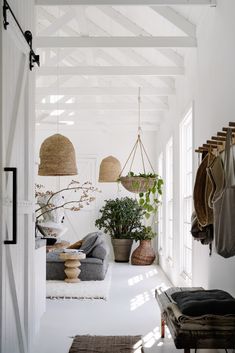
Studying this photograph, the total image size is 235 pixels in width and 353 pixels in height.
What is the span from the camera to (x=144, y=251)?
36.5 feet

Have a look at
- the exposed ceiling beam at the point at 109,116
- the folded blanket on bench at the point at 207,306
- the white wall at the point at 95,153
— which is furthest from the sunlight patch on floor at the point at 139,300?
the white wall at the point at 95,153

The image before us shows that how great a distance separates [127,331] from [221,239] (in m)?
2.31

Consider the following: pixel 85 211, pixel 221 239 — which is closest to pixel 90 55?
pixel 85 211

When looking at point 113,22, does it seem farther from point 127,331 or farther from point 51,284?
point 127,331

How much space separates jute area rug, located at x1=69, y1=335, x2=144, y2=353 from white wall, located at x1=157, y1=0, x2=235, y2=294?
87cm

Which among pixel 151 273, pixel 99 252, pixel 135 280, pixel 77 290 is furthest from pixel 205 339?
pixel 151 273

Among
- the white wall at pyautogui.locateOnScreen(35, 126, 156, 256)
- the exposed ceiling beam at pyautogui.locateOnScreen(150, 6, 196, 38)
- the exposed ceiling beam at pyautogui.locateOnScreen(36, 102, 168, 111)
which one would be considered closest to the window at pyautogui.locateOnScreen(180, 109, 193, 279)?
the exposed ceiling beam at pyautogui.locateOnScreen(150, 6, 196, 38)

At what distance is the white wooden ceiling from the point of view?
5.75 m

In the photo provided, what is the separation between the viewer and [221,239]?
3076 mm

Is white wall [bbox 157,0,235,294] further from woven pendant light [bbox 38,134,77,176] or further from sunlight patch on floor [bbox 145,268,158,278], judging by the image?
sunlight patch on floor [bbox 145,268,158,278]

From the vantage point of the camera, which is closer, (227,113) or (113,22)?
(227,113)

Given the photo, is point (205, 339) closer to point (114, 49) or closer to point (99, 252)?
point (99, 252)

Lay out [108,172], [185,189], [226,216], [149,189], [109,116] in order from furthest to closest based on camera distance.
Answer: [109,116], [108,172], [149,189], [185,189], [226,216]

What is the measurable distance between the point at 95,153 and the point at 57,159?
625cm
